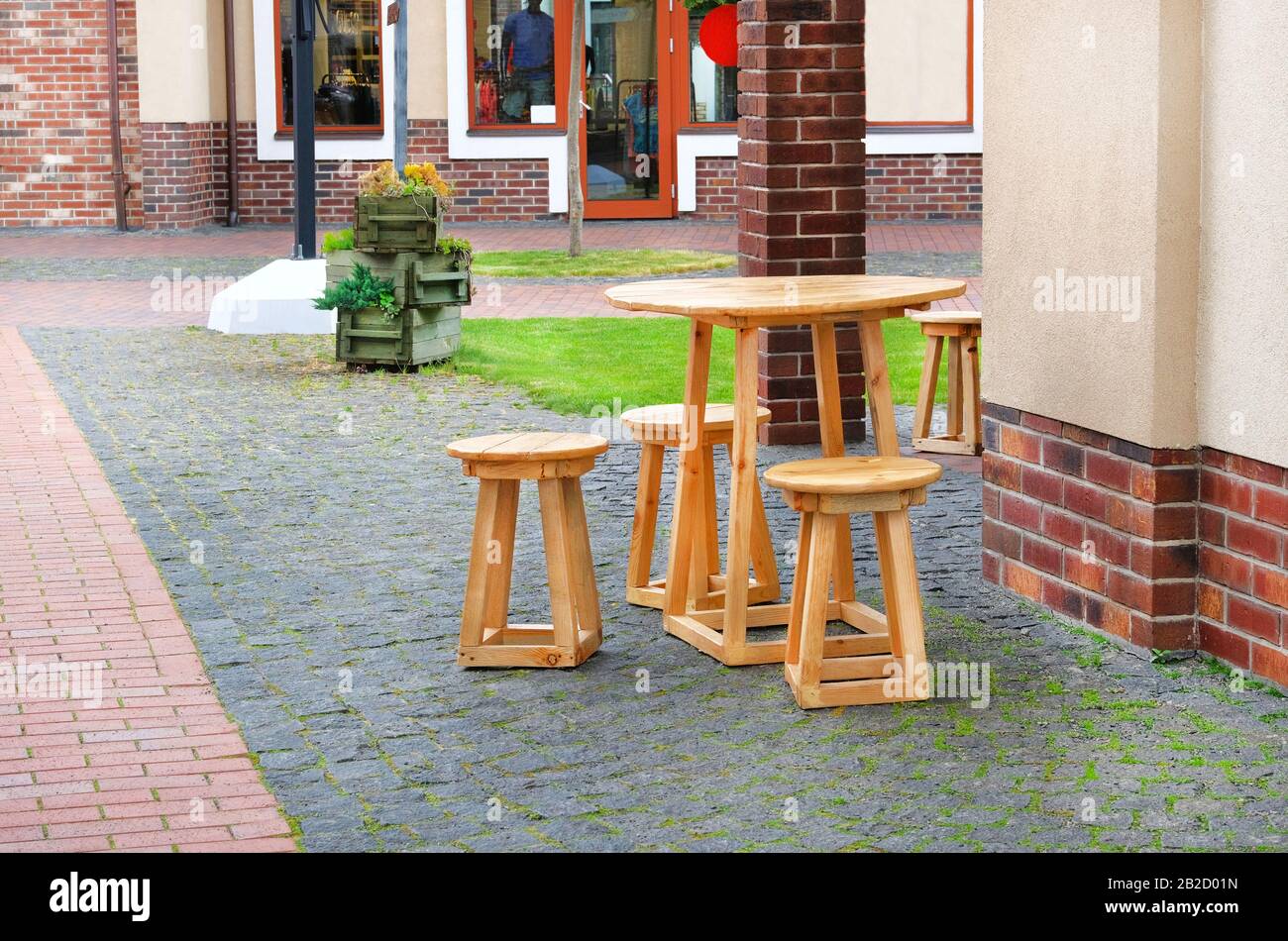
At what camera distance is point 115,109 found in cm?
2247

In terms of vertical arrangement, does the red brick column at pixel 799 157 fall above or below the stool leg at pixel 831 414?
above

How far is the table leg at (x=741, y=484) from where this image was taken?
5824 millimetres

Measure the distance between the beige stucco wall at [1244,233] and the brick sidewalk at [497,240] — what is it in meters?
13.5

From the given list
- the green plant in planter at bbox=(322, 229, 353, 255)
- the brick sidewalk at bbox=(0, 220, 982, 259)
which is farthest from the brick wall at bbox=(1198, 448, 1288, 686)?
the brick sidewalk at bbox=(0, 220, 982, 259)

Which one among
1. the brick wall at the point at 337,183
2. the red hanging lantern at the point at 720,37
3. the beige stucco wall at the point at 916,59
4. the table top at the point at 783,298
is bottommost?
the table top at the point at 783,298

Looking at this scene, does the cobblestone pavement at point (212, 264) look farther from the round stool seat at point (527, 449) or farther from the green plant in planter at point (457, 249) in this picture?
the round stool seat at point (527, 449)

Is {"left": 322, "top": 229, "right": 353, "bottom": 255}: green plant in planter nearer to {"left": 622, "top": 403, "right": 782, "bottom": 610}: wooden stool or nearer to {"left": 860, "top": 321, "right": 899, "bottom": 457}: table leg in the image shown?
{"left": 622, "top": 403, "right": 782, "bottom": 610}: wooden stool

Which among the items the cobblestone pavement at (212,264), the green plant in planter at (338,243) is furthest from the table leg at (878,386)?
the cobblestone pavement at (212,264)

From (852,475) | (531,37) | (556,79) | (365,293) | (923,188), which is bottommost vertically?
(852,475)

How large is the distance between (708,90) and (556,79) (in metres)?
1.81

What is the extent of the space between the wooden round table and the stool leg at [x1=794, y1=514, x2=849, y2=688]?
186 millimetres

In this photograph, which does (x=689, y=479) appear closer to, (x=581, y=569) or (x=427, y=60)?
(x=581, y=569)

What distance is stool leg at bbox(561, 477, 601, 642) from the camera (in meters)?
6.07

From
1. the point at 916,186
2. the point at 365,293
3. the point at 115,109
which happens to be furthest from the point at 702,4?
the point at 115,109
